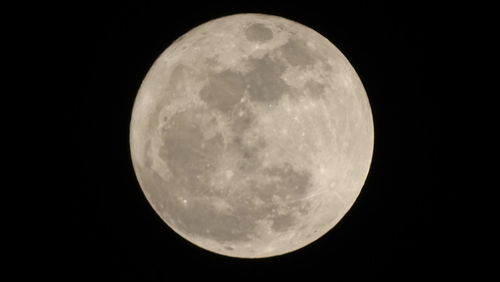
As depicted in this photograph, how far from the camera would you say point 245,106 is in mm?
4395

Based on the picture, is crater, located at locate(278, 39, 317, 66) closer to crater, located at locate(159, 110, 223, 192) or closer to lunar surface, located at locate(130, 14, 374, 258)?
lunar surface, located at locate(130, 14, 374, 258)

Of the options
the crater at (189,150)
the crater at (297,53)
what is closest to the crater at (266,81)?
the crater at (297,53)

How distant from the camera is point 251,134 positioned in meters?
4.38

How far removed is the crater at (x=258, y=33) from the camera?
15.4 ft

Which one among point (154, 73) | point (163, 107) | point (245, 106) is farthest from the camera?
point (154, 73)

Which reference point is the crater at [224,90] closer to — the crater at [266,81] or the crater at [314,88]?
the crater at [266,81]

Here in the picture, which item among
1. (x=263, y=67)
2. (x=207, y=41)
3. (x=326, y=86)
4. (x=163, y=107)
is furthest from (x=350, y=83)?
(x=163, y=107)

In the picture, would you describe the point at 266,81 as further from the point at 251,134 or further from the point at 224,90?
the point at 251,134

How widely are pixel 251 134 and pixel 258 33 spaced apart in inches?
34.6

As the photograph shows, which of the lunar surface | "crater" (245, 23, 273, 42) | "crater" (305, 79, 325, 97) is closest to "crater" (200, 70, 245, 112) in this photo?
the lunar surface

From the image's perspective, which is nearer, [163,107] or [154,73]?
[163,107]

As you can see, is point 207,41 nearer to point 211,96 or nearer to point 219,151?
point 211,96

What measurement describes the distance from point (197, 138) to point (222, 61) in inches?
24.5

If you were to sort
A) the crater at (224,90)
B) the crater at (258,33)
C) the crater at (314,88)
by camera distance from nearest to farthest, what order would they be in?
the crater at (224,90), the crater at (314,88), the crater at (258,33)
